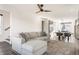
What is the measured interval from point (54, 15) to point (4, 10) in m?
0.90

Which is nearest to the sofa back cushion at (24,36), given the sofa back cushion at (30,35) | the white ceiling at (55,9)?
the sofa back cushion at (30,35)

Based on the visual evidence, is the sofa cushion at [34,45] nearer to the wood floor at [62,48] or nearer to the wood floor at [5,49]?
the wood floor at [62,48]

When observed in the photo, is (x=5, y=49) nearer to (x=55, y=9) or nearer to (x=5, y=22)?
(x=5, y=22)

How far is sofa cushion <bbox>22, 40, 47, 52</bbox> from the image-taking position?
191 centimetres

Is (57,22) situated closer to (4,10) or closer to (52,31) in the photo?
(52,31)

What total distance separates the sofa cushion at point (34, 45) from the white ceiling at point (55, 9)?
51 cm

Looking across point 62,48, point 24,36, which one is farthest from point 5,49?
point 62,48

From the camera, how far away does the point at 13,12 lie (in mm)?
1906

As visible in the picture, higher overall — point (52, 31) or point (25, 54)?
point (52, 31)

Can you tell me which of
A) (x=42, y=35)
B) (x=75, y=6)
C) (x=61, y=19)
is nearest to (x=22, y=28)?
(x=42, y=35)

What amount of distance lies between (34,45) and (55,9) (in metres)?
0.75

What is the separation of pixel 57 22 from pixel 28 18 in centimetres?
A: 54

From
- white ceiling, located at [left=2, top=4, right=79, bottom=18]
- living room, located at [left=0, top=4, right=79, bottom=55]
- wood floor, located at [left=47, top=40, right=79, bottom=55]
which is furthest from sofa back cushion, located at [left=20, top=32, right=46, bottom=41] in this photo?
white ceiling, located at [left=2, top=4, right=79, bottom=18]
